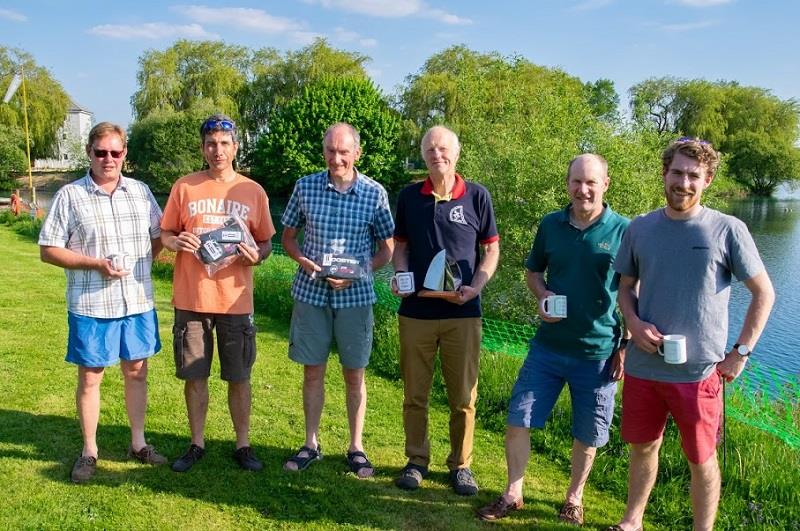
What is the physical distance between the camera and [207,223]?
11.4 ft

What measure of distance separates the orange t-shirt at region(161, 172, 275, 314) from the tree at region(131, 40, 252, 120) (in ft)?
122

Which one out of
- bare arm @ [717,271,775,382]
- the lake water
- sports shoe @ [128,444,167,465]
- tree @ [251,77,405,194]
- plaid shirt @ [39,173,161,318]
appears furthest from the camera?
tree @ [251,77,405,194]

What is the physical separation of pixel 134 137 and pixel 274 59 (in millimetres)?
10708

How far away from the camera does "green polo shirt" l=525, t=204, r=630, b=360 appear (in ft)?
10.2

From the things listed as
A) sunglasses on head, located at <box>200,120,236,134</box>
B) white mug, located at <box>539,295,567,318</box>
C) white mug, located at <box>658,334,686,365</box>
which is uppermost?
sunglasses on head, located at <box>200,120,236,134</box>

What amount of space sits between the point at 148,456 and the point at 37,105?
44041mm

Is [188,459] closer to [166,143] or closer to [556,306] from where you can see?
[556,306]

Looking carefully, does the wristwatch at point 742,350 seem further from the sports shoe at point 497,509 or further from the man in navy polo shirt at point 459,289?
the sports shoe at point 497,509

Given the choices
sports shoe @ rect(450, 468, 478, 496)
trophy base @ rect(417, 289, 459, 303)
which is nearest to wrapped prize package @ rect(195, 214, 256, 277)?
trophy base @ rect(417, 289, 459, 303)

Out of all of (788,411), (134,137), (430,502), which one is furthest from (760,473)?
(134,137)

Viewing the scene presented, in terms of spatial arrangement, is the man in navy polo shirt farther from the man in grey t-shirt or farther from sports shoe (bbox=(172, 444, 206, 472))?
sports shoe (bbox=(172, 444, 206, 472))

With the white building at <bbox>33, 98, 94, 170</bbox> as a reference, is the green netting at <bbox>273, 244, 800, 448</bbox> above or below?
below

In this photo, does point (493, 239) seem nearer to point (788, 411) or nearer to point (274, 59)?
point (788, 411)

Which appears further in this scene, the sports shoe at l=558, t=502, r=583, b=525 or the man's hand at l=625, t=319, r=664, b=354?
the sports shoe at l=558, t=502, r=583, b=525
